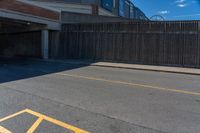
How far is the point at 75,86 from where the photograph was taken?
7469 millimetres

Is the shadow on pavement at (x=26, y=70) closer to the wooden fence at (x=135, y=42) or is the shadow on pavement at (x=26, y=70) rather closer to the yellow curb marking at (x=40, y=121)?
the wooden fence at (x=135, y=42)

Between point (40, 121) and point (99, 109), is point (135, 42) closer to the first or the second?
point (99, 109)

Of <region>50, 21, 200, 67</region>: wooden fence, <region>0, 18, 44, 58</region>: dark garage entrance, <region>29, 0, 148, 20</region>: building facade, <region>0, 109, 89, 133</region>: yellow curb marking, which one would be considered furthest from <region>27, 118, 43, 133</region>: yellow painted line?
<region>29, 0, 148, 20</region>: building facade

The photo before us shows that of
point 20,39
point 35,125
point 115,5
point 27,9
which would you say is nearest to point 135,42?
point 27,9

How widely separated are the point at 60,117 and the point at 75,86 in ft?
10.5

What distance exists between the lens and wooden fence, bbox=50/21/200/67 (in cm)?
1379

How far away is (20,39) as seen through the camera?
24.2 m

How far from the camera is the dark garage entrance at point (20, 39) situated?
2126 cm

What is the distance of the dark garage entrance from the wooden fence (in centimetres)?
259

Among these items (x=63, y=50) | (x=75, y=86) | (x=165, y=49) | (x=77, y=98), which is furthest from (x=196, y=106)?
(x=63, y=50)

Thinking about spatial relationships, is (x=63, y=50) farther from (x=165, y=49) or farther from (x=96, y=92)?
(x=96, y=92)

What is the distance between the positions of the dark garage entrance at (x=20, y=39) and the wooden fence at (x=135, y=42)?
2.59m

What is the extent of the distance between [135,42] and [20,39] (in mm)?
15432

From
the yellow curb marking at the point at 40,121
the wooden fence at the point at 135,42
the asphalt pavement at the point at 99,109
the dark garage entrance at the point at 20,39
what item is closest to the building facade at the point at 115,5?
the dark garage entrance at the point at 20,39
